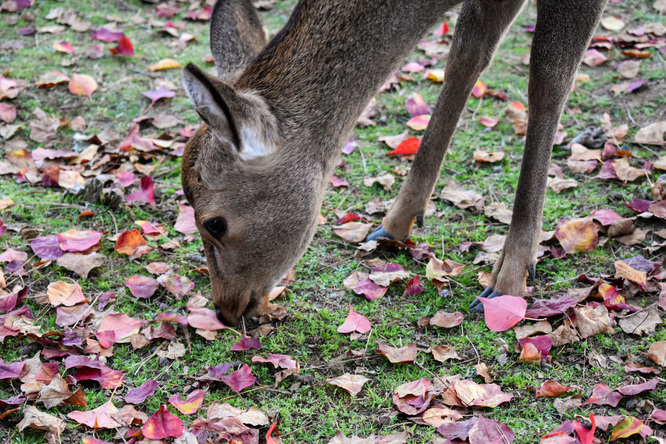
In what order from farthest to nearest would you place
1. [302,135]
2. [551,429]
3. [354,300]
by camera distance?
[354,300] < [302,135] < [551,429]

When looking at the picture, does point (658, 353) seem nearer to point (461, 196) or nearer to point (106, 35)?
point (461, 196)

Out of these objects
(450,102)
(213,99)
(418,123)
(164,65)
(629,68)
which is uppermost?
(213,99)

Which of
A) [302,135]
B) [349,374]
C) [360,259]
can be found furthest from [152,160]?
[349,374]

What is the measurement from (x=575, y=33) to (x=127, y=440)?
3161mm

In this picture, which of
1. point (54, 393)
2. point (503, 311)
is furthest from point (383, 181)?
point (54, 393)

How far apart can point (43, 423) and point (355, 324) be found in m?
1.70

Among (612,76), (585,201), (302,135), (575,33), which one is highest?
(575,33)

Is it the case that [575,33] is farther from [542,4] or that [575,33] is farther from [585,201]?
[585,201]

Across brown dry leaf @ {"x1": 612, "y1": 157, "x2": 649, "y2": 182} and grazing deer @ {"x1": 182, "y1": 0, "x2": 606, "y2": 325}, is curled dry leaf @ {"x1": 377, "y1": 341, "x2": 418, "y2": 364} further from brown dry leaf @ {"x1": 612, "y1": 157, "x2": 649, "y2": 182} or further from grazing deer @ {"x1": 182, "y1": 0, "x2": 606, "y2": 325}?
brown dry leaf @ {"x1": 612, "y1": 157, "x2": 649, "y2": 182}

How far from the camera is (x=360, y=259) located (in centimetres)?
458

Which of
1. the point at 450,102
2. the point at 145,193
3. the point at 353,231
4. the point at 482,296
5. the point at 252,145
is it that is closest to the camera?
the point at 252,145

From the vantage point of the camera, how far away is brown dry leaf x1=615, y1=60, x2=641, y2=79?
20.8 feet

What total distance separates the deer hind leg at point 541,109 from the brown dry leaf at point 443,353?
438 millimetres

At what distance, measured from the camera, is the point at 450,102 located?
4586mm
